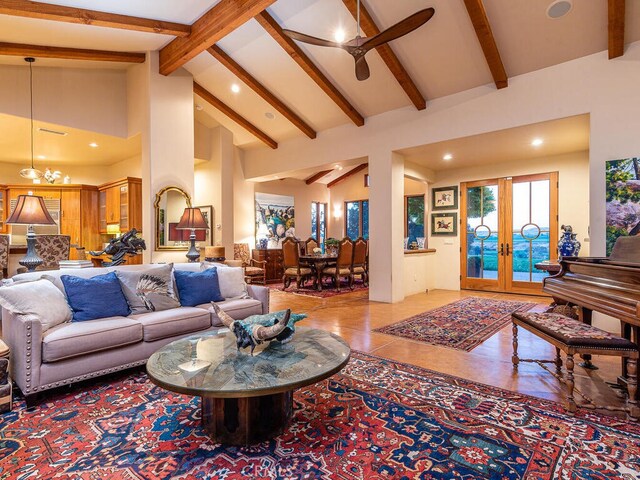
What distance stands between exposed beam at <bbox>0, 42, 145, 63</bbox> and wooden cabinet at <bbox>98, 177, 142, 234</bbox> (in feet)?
6.52

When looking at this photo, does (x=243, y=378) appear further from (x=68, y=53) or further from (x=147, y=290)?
(x=68, y=53)

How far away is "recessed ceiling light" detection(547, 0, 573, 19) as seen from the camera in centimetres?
361

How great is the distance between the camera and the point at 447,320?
15.5ft

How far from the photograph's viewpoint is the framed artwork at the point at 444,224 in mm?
7639

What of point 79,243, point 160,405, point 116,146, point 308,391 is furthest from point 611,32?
point 79,243

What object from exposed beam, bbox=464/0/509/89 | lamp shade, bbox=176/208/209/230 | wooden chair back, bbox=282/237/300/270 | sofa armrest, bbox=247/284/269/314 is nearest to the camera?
exposed beam, bbox=464/0/509/89

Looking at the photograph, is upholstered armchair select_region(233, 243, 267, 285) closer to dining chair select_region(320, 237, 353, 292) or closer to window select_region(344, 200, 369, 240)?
dining chair select_region(320, 237, 353, 292)

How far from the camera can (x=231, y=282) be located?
12.9 ft

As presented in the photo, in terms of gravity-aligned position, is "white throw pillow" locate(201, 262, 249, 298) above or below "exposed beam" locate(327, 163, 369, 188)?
below

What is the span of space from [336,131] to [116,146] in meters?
4.26

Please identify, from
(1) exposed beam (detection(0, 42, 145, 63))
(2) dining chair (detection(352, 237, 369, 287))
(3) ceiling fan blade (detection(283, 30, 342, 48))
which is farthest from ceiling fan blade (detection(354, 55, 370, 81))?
(2) dining chair (detection(352, 237, 369, 287))

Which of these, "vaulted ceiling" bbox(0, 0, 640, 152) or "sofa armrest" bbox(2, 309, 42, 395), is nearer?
"sofa armrest" bbox(2, 309, 42, 395)

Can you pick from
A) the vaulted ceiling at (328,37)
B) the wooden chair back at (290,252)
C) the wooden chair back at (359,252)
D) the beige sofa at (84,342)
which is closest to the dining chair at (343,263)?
the wooden chair back at (359,252)

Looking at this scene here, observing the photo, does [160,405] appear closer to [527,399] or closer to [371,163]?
[527,399]
